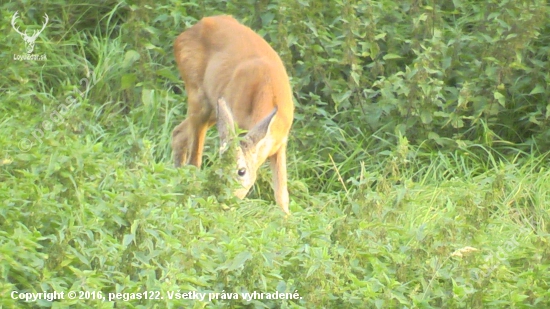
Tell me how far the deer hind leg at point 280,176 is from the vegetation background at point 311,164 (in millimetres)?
92

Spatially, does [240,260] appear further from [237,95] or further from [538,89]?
[538,89]

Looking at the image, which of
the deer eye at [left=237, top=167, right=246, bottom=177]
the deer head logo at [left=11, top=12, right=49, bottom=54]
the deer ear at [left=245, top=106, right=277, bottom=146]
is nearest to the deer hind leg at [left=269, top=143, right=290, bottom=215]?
the deer eye at [left=237, top=167, right=246, bottom=177]

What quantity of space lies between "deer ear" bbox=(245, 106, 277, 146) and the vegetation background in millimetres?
458

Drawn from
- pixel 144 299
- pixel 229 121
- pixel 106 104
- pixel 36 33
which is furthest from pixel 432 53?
pixel 144 299

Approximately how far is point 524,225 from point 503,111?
1487 mm

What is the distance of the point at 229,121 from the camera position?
751 cm

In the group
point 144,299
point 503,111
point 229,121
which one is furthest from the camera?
point 503,111

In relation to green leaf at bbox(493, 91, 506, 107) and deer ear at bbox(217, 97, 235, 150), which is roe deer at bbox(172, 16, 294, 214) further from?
green leaf at bbox(493, 91, 506, 107)

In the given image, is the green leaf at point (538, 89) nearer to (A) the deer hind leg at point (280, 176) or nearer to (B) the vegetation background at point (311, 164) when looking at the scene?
(B) the vegetation background at point (311, 164)

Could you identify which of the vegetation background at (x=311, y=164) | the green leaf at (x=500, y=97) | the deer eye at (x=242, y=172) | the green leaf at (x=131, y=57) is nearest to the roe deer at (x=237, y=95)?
the deer eye at (x=242, y=172)

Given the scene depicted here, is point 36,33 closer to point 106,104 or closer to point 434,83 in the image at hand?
point 106,104

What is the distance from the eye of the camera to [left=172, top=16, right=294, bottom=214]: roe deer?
7.68 meters

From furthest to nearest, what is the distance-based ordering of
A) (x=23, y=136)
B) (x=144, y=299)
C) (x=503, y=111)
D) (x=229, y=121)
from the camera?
(x=503, y=111) < (x=229, y=121) < (x=23, y=136) < (x=144, y=299)

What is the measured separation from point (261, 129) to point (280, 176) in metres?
0.61
